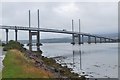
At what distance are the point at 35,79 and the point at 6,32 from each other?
74131 millimetres

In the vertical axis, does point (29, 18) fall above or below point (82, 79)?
above

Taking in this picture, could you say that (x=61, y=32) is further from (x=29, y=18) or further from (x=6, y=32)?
(x=6, y=32)

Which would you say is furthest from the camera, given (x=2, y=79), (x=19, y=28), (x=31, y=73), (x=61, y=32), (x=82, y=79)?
(x=61, y=32)

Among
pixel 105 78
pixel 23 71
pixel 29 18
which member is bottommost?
pixel 105 78

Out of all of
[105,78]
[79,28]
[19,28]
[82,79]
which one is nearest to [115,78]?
[105,78]

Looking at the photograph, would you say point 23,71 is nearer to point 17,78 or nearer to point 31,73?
point 31,73

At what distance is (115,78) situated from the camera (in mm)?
28859

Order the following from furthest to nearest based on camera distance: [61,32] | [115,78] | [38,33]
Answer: [61,32] → [38,33] → [115,78]

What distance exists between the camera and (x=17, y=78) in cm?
1558

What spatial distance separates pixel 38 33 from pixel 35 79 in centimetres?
9102

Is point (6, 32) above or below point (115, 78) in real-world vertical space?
above

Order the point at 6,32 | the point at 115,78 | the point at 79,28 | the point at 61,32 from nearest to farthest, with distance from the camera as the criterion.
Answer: the point at 115,78 → the point at 6,32 → the point at 61,32 → the point at 79,28

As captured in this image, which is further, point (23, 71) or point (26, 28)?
point (26, 28)

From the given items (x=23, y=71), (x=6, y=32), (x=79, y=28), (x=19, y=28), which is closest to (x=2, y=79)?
(x=23, y=71)
